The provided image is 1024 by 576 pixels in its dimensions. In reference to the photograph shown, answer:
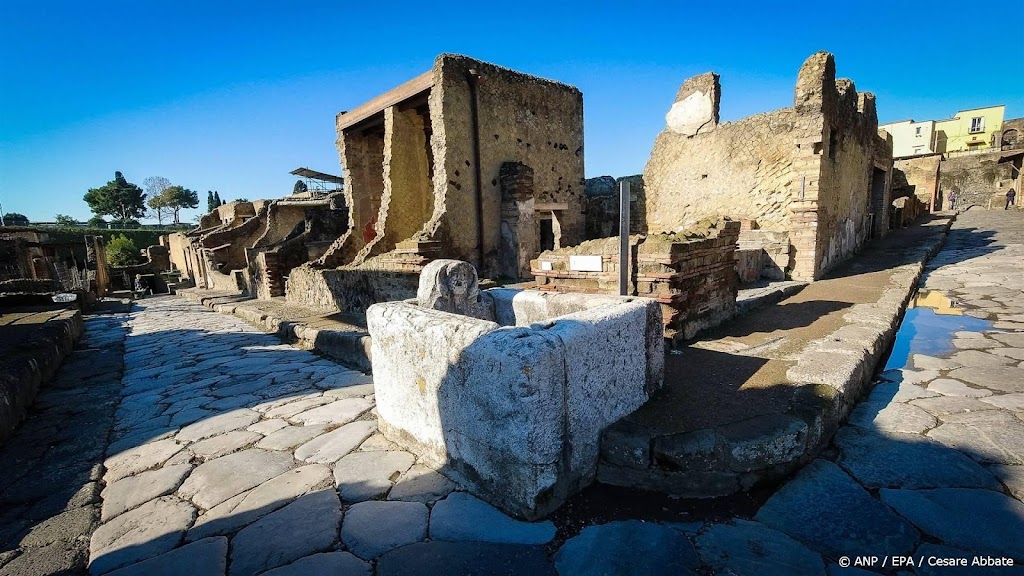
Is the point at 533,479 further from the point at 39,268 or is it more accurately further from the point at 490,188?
the point at 39,268

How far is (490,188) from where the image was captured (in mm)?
9398

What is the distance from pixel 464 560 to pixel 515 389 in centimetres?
63

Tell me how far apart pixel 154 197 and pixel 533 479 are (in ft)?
256

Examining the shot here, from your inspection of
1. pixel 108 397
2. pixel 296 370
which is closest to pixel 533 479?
pixel 296 370

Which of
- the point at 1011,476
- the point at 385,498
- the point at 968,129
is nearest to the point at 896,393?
the point at 1011,476

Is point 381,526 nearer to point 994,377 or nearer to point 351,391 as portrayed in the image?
point 351,391

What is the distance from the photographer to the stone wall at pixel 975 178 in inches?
914

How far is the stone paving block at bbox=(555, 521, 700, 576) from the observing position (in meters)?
1.45

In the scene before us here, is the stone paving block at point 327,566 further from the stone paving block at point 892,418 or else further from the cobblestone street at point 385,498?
the stone paving block at point 892,418

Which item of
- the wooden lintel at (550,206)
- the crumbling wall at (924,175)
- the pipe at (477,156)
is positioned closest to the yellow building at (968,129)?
the crumbling wall at (924,175)

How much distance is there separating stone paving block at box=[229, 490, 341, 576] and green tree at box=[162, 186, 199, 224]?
7441cm

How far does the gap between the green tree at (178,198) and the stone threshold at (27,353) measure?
6771cm

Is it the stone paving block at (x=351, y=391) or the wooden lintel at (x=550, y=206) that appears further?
the wooden lintel at (x=550, y=206)

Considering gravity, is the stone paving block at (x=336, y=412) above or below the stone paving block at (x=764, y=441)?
below
